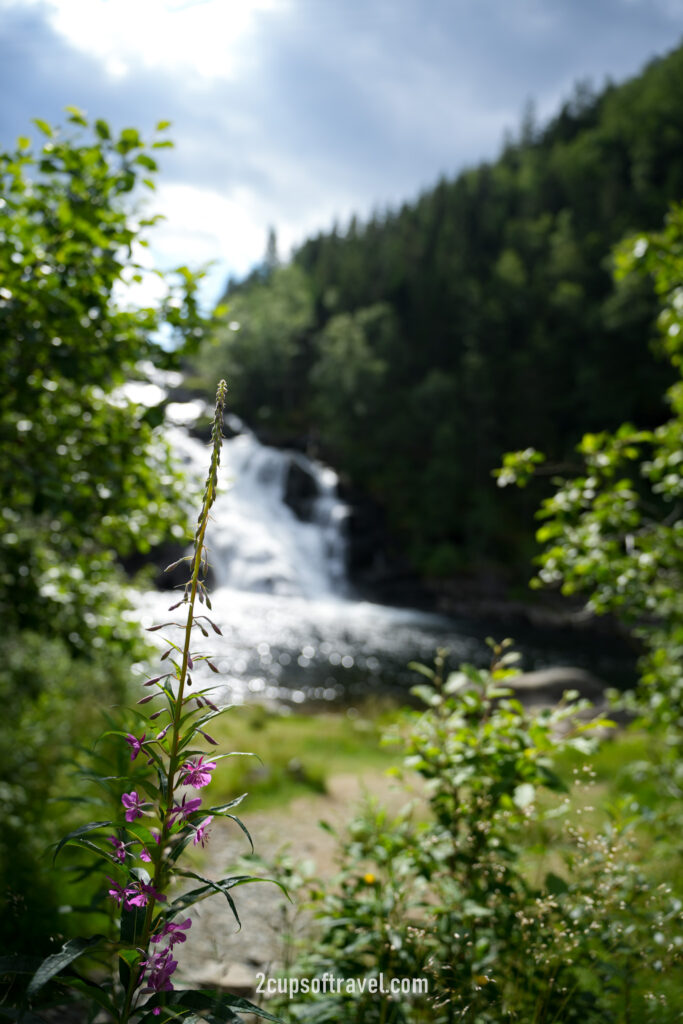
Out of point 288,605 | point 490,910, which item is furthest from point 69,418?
point 288,605

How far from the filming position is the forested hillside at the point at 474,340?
1703 inches

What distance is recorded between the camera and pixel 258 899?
469 cm

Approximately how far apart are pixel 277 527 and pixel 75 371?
106 ft

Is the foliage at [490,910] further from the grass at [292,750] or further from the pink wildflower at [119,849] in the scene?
the grass at [292,750]

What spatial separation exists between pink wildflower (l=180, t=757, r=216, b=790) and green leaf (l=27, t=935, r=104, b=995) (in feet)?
0.91

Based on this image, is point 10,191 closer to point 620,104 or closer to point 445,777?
point 445,777

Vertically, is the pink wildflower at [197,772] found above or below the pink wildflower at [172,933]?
above

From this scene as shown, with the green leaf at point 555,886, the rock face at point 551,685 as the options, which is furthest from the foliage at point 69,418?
the rock face at point 551,685

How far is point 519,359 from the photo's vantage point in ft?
158

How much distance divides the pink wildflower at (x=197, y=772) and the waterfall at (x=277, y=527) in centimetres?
2769

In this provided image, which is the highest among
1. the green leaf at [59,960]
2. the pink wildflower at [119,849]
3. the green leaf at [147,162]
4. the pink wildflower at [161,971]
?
the green leaf at [147,162]

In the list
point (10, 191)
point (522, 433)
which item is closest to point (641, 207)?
point (522, 433)

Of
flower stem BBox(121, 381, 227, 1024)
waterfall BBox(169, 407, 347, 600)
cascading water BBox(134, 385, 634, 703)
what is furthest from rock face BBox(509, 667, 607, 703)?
waterfall BBox(169, 407, 347, 600)

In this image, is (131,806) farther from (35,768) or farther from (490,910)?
(35,768)
